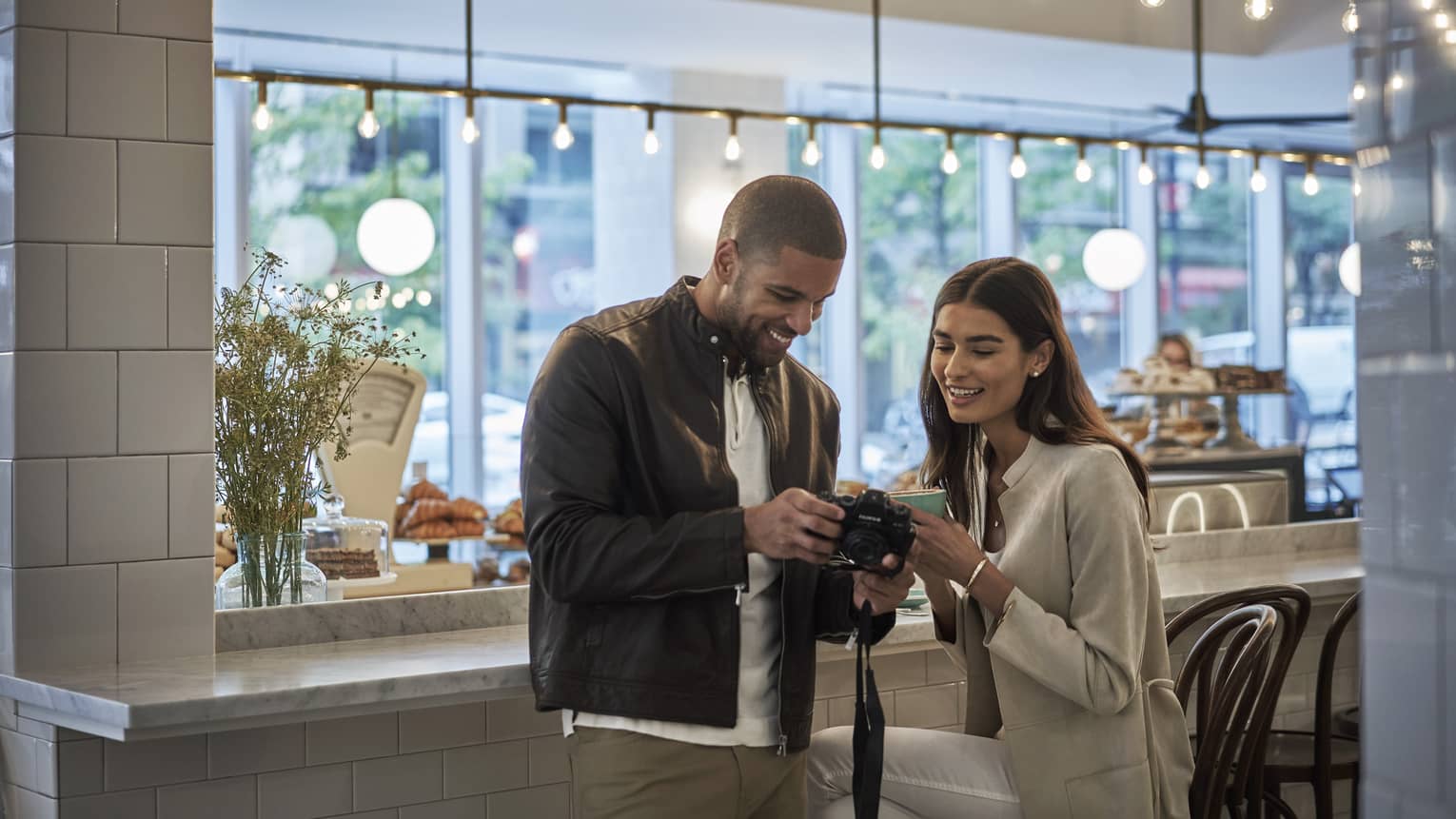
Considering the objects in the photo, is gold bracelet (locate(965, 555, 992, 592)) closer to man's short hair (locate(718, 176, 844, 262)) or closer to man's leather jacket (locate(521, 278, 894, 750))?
man's leather jacket (locate(521, 278, 894, 750))

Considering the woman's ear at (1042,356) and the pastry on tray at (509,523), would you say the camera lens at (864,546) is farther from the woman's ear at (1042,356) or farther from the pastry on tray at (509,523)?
the pastry on tray at (509,523)

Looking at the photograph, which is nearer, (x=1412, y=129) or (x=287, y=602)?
(x=1412, y=129)

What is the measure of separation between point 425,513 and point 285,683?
332 centimetres

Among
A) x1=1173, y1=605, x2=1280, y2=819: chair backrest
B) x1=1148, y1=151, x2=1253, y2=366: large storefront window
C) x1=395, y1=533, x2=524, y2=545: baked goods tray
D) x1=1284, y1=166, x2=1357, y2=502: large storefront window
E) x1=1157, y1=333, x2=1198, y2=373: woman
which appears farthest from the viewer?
x1=1284, y1=166, x2=1357, y2=502: large storefront window

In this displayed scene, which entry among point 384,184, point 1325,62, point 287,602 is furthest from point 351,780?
point 1325,62

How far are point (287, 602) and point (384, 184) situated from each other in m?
5.87

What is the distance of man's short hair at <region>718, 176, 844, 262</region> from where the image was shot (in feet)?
6.33

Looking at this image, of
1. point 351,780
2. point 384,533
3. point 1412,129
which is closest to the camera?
point 1412,129

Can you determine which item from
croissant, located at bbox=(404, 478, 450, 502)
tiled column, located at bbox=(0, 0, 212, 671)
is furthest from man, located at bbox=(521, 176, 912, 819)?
croissant, located at bbox=(404, 478, 450, 502)

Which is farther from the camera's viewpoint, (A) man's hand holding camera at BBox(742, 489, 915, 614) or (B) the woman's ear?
(B) the woman's ear

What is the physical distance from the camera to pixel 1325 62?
7.81 m

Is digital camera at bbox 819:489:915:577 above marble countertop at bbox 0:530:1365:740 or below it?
above

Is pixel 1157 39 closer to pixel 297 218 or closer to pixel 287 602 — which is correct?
pixel 297 218

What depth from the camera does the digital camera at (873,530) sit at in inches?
73.7
